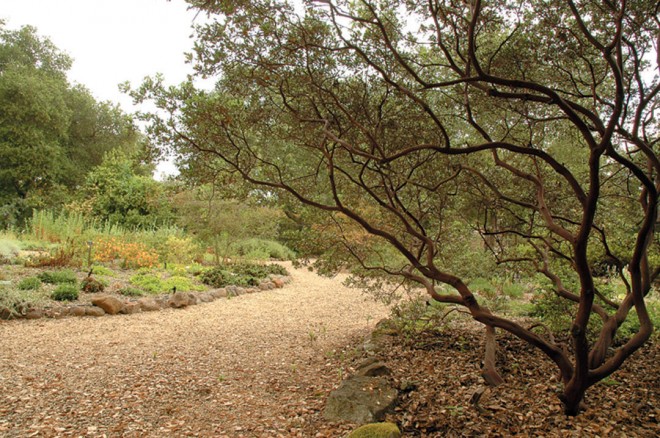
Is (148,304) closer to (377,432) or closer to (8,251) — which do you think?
(8,251)

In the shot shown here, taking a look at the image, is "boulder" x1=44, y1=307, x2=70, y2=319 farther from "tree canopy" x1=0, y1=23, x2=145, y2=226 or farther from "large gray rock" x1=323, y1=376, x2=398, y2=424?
"tree canopy" x1=0, y1=23, x2=145, y2=226

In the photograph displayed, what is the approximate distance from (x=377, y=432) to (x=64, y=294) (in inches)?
215

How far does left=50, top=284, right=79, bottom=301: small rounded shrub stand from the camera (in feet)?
19.2

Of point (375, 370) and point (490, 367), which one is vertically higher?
point (490, 367)

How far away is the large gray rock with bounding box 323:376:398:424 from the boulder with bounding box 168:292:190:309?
4437mm

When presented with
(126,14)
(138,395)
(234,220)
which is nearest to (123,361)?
(138,395)

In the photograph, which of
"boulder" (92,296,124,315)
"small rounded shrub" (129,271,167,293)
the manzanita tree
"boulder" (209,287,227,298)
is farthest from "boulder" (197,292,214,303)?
the manzanita tree

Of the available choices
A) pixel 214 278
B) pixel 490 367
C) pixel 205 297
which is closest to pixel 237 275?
pixel 214 278

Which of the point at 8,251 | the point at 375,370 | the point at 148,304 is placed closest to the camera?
the point at 375,370

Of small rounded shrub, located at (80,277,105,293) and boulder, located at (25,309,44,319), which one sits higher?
small rounded shrub, located at (80,277,105,293)

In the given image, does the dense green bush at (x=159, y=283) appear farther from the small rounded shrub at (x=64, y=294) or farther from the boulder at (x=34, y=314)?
the boulder at (x=34, y=314)

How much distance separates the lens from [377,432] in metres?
2.25

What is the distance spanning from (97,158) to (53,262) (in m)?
14.5

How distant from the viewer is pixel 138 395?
121 inches
